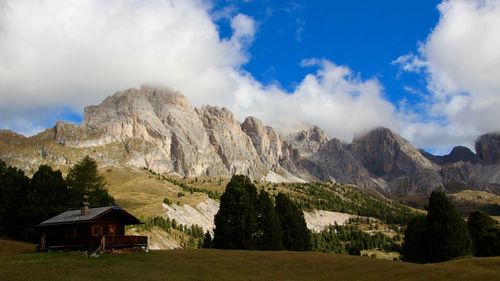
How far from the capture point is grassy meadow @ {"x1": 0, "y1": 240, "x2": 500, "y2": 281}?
143 ft

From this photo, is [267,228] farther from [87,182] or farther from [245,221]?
[87,182]

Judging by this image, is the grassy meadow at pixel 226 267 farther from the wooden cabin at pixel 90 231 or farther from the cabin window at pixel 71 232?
the cabin window at pixel 71 232

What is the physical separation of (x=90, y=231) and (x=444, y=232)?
54.8 metres

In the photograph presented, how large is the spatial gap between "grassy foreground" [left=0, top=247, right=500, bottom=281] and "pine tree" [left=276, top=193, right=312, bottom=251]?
2719cm

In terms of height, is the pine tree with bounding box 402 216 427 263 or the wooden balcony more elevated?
the wooden balcony

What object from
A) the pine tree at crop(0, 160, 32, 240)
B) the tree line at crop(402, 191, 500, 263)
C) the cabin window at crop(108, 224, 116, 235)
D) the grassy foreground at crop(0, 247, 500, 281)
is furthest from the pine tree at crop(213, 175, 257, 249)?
the pine tree at crop(0, 160, 32, 240)

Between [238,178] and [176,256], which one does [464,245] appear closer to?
[238,178]

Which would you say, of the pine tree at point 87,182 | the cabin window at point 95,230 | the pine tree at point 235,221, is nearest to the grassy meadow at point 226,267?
the cabin window at point 95,230

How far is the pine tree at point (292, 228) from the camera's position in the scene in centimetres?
9256

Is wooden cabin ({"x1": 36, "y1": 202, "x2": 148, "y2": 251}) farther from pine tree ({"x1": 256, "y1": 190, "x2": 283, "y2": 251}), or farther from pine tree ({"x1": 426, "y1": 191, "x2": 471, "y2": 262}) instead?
pine tree ({"x1": 426, "y1": 191, "x2": 471, "y2": 262})

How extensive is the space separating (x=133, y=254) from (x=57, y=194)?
44.0m

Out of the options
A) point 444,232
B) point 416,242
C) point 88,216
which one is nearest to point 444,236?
point 444,232

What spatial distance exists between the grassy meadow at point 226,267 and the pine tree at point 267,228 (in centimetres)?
1702

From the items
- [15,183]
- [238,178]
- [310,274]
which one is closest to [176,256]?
[310,274]
